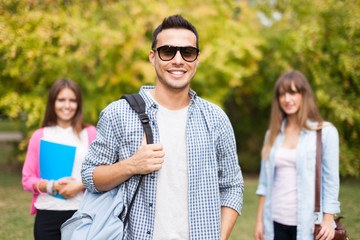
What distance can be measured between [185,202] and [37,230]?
1.75 m

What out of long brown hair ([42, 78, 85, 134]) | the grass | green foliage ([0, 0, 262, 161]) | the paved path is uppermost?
green foliage ([0, 0, 262, 161])

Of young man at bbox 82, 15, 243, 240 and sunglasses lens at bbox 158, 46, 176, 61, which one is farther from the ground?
sunglasses lens at bbox 158, 46, 176, 61

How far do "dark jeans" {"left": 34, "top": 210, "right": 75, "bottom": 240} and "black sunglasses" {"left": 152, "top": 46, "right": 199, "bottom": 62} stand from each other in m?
1.82

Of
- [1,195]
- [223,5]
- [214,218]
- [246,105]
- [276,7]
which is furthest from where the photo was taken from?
[246,105]

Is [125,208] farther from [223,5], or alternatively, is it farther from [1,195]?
[223,5]

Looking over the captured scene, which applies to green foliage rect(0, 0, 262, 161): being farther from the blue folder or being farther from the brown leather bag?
the brown leather bag

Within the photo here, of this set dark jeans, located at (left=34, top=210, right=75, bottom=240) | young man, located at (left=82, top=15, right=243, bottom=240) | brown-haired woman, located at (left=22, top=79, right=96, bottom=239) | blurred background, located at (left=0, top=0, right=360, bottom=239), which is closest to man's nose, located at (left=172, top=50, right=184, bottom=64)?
young man, located at (left=82, top=15, right=243, bottom=240)

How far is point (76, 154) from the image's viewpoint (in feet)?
10.5

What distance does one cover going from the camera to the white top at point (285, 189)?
3.11 meters

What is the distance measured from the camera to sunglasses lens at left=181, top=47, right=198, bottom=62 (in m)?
1.97

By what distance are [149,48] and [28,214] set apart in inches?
166

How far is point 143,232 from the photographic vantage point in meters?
1.80

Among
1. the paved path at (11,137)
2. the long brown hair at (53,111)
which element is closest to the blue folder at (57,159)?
the long brown hair at (53,111)

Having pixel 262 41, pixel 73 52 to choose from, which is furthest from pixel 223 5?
pixel 73 52
